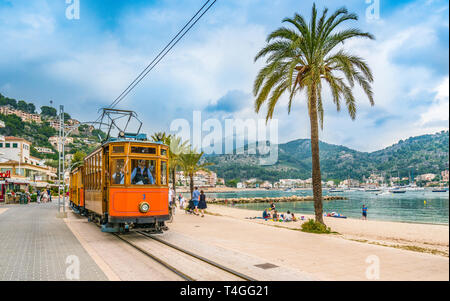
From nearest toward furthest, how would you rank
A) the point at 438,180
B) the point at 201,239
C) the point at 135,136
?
the point at 201,239
the point at 135,136
the point at 438,180

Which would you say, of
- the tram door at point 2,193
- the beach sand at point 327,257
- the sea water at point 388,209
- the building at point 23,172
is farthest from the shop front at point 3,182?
the beach sand at point 327,257

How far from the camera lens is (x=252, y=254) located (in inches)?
361

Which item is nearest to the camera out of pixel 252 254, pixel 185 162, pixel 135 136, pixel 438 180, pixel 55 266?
pixel 55 266

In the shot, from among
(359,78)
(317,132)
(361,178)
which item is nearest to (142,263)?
(317,132)

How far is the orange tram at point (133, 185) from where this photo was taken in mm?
10961

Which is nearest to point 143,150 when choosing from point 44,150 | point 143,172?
point 143,172

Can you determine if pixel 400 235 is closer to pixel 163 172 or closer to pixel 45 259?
pixel 163 172

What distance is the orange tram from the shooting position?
11.0 metres

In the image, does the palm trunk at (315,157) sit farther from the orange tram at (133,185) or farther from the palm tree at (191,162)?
the palm tree at (191,162)

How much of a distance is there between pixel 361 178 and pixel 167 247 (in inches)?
8138

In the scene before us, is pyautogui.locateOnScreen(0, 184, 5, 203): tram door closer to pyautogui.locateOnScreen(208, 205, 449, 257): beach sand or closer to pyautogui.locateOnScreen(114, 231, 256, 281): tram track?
pyautogui.locateOnScreen(208, 205, 449, 257): beach sand
